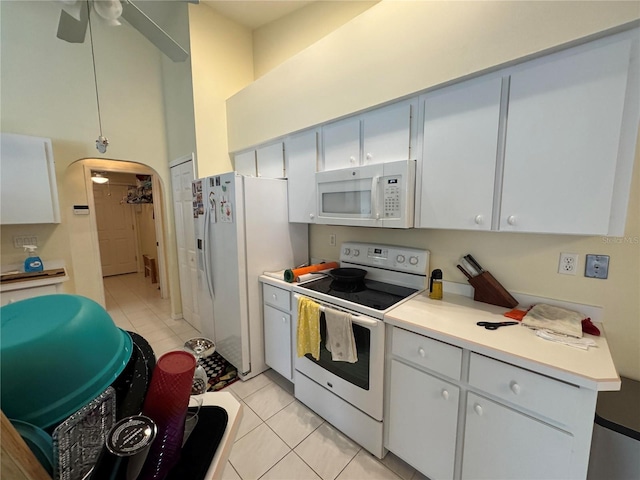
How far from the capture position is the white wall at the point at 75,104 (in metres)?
2.47

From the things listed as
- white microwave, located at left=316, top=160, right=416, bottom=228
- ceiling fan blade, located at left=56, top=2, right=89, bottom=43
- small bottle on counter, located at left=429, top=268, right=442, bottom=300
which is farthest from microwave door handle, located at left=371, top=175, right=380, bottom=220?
ceiling fan blade, located at left=56, top=2, right=89, bottom=43

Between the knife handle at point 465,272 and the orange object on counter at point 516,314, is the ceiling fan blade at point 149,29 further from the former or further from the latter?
the orange object on counter at point 516,314

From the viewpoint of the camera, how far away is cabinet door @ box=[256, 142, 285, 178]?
98.0 inches

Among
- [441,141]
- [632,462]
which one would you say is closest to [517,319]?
[632,462]

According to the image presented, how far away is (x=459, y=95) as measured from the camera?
142 centimetres

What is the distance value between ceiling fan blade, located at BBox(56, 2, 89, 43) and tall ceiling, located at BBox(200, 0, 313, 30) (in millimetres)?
1689

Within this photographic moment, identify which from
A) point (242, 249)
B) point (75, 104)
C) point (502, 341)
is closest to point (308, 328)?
point (242, 249)

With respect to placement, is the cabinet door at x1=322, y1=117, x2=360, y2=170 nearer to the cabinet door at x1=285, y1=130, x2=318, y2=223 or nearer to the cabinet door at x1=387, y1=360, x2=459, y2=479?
the cabinet door at x1=285, y1=130, x2=318, y2=223

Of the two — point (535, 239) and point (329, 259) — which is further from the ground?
point (535, 239)

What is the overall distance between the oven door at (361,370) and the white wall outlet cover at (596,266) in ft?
3.58

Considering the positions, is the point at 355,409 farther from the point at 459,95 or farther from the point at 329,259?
the point at 459,95

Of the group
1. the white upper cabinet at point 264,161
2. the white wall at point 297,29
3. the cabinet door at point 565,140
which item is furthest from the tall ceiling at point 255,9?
the cabinet door at point 565,140

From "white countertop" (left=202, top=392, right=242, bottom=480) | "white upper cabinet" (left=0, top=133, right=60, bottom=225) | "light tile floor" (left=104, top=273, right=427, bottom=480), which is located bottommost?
"light tile floor" (left=104, top=273, right=427, bottom=480)

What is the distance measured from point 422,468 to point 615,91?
199 cm
